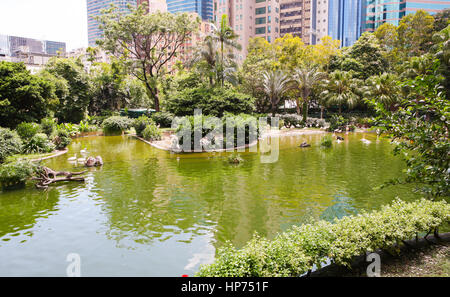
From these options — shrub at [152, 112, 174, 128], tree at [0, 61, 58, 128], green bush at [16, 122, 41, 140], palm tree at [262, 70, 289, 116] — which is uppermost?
palm tree at [262, 70, 289, 116]

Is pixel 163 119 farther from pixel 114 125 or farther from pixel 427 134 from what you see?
pixel 427 134

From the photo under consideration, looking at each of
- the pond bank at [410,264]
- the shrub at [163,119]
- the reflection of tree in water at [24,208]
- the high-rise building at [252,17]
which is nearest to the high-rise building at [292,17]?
the high-rise building at [252,17]

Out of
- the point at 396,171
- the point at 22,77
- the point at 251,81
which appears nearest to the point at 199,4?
the point at 251,81

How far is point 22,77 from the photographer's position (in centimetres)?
2147

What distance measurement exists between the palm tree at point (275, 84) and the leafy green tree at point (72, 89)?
21.3m

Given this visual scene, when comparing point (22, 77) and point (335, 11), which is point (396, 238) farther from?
point (335, 11)

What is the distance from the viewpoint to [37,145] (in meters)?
20.1

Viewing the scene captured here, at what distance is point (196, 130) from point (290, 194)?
10.7 meters

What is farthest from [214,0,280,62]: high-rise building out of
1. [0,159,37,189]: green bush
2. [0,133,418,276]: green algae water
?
[0,159,37,189]: green bush

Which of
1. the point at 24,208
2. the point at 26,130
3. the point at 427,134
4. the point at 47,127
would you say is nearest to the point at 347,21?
the point at 47,127

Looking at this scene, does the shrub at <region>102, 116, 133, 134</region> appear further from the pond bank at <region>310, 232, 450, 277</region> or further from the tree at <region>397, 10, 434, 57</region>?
the tree at <region>397, 10, 434, 57</region>

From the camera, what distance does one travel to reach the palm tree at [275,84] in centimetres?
3741

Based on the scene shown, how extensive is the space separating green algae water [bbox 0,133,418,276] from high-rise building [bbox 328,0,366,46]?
16791 cm

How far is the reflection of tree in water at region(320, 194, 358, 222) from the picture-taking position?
31.8 ft
